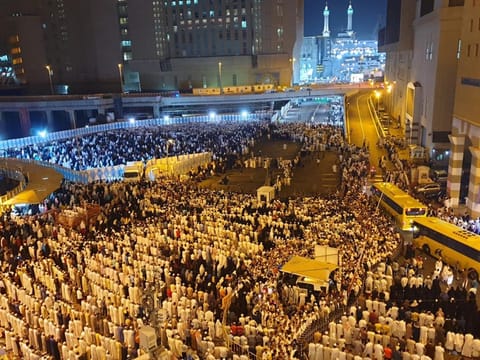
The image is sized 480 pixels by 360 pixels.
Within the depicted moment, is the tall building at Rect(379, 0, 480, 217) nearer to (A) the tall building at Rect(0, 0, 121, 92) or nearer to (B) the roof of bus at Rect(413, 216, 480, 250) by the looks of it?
(B) the roof of bus at Rect(413, 216, 480, 250)

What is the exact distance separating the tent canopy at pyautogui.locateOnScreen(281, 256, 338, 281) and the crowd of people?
0.36m

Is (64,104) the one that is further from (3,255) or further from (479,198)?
(479,198)

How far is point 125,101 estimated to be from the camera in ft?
183

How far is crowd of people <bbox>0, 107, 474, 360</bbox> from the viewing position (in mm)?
10961

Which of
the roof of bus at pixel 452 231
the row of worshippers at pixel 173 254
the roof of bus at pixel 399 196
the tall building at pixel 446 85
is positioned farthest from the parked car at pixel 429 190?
the roof of bus at pixel 452 231

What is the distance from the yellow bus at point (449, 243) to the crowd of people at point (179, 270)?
42.4 inches

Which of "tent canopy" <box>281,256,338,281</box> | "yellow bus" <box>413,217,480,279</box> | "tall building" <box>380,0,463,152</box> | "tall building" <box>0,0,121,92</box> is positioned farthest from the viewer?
"tall building" <box>0,0,121,92</box>

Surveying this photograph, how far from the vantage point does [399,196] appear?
61.2 ft

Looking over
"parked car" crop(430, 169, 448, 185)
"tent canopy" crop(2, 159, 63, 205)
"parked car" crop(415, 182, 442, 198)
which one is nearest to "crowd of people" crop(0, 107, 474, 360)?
"tent canopy" crop(2, 159, 63, 205)

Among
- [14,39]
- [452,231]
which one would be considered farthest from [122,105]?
[452,231]

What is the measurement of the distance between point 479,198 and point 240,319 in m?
13.7

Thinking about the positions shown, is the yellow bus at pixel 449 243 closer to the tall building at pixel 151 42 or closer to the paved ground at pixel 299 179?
the paved ground at pixel 299 179

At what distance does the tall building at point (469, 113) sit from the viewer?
64.9 ft

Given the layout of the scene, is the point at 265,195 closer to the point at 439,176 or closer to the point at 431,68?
the point at 439,176
